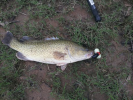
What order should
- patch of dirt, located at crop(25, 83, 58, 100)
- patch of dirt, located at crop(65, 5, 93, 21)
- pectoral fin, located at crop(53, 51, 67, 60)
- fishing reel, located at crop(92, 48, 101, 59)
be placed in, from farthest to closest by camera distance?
patch of dirt, located at crop(65, 5, 93, 21) < patch of dirt, located at crop(25, 83, 58, 100) < fishing reel, located at crop(92, 48, 101, 59) < pectoral fin, located at crop(53, 51, 67, 60)

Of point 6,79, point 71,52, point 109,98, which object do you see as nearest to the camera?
point 71,52

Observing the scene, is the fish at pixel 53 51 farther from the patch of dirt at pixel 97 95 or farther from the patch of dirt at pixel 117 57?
the patch of dirt at pixel 97 95

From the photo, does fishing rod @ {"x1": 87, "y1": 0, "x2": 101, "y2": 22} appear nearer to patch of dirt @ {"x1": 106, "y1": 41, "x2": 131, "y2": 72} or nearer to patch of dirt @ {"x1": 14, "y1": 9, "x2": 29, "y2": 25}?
patch of dirt @ {"x1": 106, "y1": 41, "x2": 131, "y2": 72}

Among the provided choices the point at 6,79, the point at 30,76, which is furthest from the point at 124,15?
the point at 6,79

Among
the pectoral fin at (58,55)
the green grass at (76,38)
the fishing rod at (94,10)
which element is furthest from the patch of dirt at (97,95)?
the fishing rod at (94,10)

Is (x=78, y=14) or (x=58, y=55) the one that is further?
(x=78, y=14)

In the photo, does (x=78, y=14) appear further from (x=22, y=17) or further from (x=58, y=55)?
(x=22, y=17)

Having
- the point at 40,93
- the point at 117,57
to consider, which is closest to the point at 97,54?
the point at 117,57

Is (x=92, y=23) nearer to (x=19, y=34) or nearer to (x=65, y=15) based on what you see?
(x=65, y=15)

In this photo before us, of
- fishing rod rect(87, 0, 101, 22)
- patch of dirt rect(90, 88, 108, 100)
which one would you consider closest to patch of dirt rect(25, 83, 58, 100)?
patch of dirt rect(90, 88, 108, 100)
